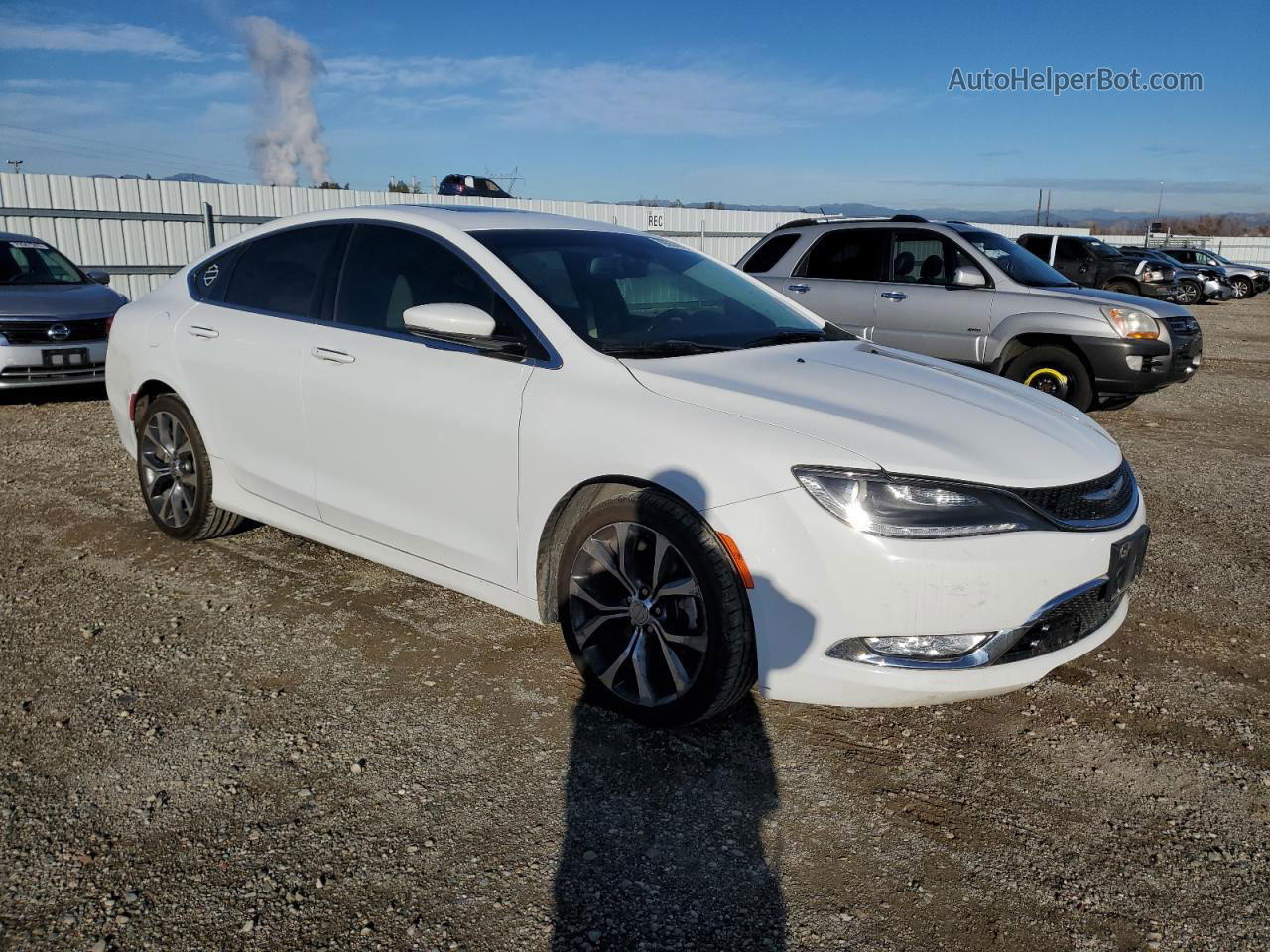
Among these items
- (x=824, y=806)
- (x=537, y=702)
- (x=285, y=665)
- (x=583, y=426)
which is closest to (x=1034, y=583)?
(x=824, y=806)

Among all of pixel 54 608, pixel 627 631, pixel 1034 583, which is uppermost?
pixel 1034 583

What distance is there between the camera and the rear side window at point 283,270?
14.5 ft

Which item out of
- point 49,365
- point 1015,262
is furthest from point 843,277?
point 49,365

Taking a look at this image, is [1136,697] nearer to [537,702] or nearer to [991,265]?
[537,702]

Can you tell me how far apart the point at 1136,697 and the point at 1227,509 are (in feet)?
10.7

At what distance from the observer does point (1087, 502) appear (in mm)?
3146

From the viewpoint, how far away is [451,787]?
3023mm

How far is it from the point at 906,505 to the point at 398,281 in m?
2.32

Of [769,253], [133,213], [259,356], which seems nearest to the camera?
[259,356]

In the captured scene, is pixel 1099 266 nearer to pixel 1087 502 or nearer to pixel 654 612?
pixel 1087 502

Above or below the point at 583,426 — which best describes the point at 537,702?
below

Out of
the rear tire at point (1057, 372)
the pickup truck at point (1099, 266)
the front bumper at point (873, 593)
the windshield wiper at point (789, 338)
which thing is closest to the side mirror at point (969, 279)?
the rear tire at point (1057, 372)

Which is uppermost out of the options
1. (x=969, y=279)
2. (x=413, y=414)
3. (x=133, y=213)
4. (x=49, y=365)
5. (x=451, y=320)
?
(x=133, y=213)

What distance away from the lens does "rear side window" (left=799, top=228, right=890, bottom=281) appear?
31.2 ft
